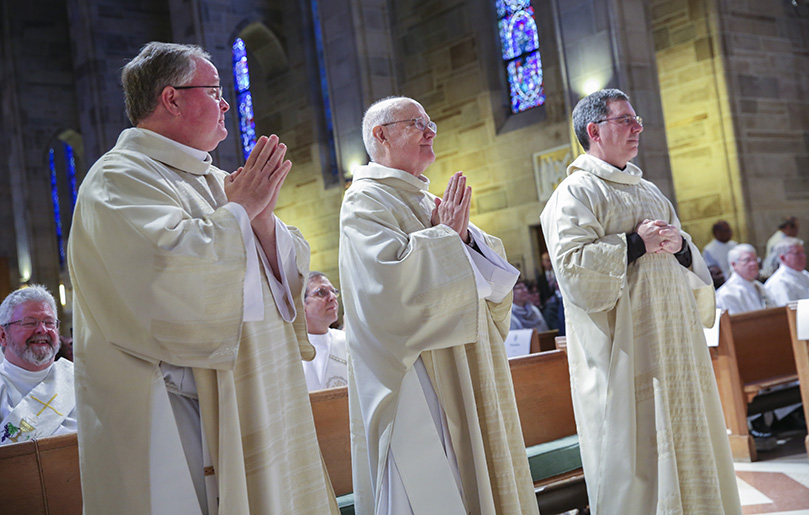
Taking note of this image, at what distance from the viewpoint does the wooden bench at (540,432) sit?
3.70m

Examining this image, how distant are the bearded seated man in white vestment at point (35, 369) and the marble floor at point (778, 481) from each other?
352 cm

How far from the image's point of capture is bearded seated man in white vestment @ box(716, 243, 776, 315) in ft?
23.9

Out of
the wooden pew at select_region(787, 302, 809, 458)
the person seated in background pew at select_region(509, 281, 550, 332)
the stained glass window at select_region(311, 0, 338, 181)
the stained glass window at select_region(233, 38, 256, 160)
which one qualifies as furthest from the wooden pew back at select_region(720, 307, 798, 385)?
the stained glass window at select_region(233, 38, 256, 160)

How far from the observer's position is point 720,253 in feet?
33.8

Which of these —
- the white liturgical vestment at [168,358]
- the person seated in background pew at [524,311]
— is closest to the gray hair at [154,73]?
the white liturgical vestment at [168,358]

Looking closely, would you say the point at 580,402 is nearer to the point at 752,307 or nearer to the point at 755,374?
the point at 755,374

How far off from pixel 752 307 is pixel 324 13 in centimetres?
755

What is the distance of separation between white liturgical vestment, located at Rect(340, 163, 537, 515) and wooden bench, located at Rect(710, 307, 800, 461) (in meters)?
3.43

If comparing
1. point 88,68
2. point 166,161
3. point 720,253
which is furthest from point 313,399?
point 88,68

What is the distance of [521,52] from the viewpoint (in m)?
12.8

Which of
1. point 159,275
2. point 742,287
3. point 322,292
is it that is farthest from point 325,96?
point 159,275

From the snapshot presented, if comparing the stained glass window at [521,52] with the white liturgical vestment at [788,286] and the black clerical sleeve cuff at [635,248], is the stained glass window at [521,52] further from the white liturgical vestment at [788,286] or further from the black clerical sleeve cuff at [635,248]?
the black clerical sleeve cuff at [635,248]

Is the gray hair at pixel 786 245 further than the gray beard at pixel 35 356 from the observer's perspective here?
Yes

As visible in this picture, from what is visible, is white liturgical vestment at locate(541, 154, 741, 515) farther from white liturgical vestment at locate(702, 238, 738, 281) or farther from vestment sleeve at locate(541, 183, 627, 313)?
white liturgical vestment at locate(702, 238, 738, 281)
